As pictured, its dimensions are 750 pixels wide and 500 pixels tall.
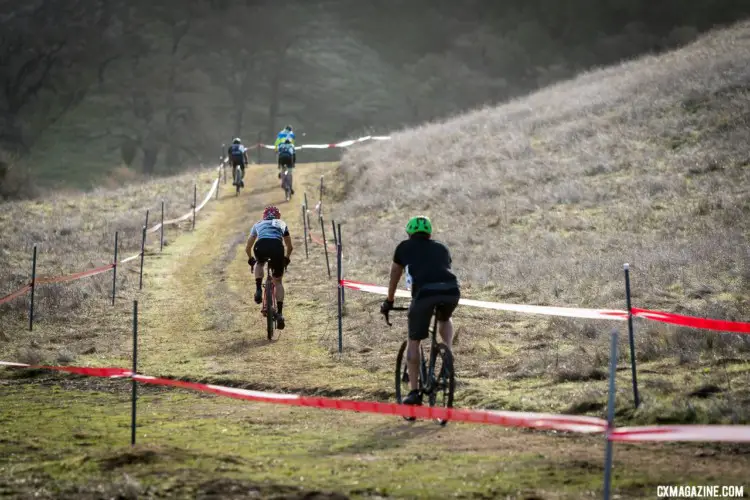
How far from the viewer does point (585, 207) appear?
76.8 ft

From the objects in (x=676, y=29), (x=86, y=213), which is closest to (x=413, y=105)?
(x=676, y=29)

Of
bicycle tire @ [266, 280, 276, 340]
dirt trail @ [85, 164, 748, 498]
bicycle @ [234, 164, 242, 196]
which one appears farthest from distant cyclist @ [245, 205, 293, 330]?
bicycle @ [234, 164, 242, 196]

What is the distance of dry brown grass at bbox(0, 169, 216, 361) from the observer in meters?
17.0

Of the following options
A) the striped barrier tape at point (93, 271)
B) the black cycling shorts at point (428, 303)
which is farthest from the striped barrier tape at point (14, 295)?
the black cycling shorts at point (428, 303)

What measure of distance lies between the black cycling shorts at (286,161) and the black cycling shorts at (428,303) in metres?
22.9

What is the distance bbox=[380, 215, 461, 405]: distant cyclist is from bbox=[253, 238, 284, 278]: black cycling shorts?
17.3 feet

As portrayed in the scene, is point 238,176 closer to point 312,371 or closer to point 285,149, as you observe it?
point 285,149

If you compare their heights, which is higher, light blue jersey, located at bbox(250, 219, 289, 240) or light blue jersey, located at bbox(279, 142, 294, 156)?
light blue jersey, located at bbox(279, 142, 294, 156)

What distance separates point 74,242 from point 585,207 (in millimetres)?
14877

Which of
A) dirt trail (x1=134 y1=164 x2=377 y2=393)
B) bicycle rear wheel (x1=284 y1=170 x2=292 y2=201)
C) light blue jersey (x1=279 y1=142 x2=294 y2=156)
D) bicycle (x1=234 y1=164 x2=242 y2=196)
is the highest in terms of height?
light blue jersey (x1=279 y1=142 x2=294 y2=156)

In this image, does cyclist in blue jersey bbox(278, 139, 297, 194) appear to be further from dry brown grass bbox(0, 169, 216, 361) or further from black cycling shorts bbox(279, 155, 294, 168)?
dry brown grass bbox(0, 169, 216, 361)

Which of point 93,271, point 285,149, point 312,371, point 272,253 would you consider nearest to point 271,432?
point 312,371

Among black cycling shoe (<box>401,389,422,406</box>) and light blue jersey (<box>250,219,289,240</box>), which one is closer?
black cycling shoe (<box>401,389,422,406</box>)

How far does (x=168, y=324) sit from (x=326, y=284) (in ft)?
13.3
